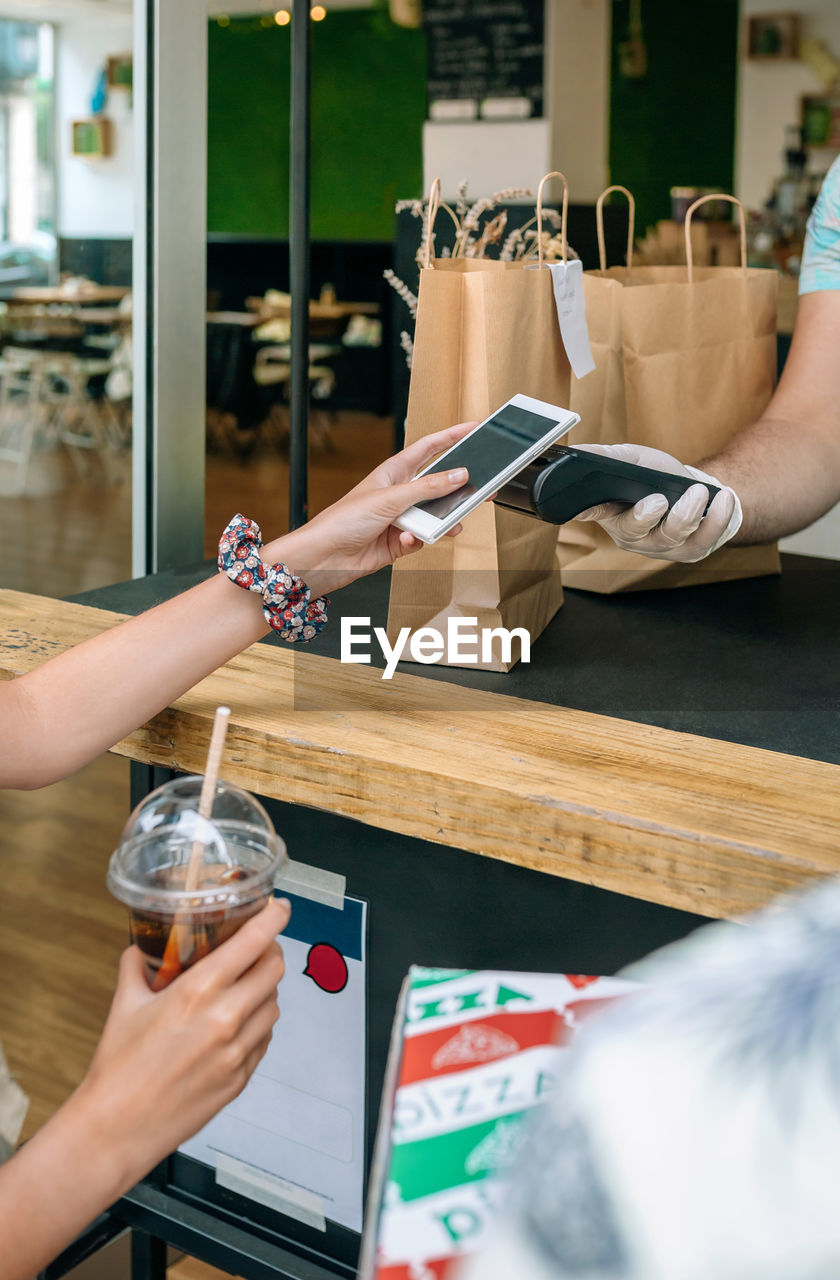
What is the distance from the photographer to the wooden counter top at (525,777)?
768 millimetres

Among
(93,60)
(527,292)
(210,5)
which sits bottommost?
(527,292)

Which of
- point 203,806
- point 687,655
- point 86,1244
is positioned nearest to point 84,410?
point 86,1244

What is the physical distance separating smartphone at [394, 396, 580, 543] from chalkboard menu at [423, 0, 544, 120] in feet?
20.0

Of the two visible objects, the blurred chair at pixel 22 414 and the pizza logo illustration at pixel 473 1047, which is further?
the blurred chair at pixel 22 414

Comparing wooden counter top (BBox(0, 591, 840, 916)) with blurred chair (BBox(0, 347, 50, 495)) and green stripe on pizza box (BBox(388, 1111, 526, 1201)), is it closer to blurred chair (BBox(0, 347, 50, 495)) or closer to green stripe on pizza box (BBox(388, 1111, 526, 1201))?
green stripe on pizza box (BBox(388, 1111, 526, 1201))

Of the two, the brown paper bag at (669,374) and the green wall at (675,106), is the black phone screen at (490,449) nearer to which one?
the brown paper bag at (669,374)

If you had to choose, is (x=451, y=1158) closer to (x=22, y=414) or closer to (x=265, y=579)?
(x=265, y=579)

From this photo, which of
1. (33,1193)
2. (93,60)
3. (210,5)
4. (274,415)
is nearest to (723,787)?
(33,1193)

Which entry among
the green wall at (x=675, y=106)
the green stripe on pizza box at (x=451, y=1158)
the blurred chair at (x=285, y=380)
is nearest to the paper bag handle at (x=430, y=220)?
the green stripe on pizza box at (x=451, y=1158)

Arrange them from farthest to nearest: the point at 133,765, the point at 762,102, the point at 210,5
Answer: the point at 762,102 → the point at 210,5 → the point at 133,765

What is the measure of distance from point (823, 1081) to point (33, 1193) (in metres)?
0.43

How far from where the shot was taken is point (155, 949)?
0.63 meters

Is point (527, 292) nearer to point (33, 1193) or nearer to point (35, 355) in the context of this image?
point (33, 1193)
